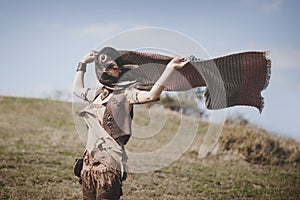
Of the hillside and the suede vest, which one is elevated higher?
the suede vest

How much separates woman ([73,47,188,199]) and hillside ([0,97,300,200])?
430mm

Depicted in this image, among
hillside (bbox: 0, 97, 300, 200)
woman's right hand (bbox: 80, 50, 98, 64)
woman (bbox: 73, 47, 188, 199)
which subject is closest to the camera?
woman (bbox: 73, 47, 188, 199)

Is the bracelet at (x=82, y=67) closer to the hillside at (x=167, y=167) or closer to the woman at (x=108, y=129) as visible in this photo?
the woman at (x=108, y=129)

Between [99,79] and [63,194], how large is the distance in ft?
10.8

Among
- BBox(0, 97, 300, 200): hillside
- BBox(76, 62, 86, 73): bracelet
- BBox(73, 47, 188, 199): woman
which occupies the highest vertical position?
BBox(76, 62, 86, 73): bracelet

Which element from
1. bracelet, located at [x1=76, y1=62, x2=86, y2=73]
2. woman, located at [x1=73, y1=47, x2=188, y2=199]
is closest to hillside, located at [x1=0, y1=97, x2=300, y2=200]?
woman, located at [x1=73, y1=47, x2=188, y2=199]

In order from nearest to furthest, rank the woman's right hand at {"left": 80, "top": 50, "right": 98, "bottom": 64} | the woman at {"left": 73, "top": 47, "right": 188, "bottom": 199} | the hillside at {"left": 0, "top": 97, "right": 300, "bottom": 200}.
Result: 1. the woman at {"left": 73, "top": 47, "right": 188, "bottom": 199}
2. the woman's right hand at {"left": 80, "top": 50, "right": 98, "bottom": 64}
3. the hillside at {"left": 0, "top": 97, "right": 300, "bottom": 200}

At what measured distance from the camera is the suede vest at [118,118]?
304cm

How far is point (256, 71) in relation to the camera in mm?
3035

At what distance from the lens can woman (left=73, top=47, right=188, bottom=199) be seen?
304 centimetres

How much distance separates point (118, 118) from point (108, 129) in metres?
0.11

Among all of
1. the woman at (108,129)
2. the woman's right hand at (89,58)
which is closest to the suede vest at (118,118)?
the woman at (108,129)

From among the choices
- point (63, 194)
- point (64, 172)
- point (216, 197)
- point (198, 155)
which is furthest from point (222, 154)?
A: point (63, 194)

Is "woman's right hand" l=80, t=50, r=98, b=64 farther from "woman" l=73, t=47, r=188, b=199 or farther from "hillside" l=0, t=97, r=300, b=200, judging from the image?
"hillside" l=0, t=97, r=300, b=200
